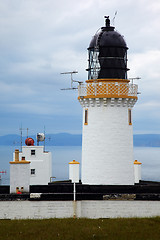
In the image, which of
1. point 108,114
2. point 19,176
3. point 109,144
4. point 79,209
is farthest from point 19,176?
point 108,114

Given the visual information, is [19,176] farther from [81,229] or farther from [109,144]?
[81,229]

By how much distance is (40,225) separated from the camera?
23.6 meters

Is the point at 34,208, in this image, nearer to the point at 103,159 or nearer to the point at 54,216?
the point at 54,216

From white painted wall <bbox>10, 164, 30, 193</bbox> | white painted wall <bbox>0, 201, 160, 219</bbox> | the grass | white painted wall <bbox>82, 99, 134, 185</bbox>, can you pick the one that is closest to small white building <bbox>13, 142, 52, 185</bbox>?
white painted wall <bbox>82, 99, 134, 185</bbox>

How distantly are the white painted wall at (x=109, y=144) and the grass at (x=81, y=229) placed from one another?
24.0 ft

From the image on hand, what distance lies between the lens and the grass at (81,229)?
69.8ft

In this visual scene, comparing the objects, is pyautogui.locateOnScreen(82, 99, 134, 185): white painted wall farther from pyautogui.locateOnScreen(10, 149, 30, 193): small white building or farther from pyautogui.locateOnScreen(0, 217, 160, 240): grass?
pyautogui.locateOnScreen(0, 217, 160, 240): grass

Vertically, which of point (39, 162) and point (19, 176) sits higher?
point (39, 162)

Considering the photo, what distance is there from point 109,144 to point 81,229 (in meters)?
10.7

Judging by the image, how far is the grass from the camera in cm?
2127

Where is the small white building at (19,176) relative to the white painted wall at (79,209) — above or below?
above

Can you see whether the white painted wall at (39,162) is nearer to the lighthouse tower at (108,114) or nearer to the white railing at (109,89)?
the lighthouse tower at (108,114)

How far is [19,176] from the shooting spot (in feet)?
95.6

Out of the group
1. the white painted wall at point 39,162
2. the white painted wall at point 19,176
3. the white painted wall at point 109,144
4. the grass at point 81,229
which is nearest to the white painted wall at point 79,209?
the grass at point 81,229
